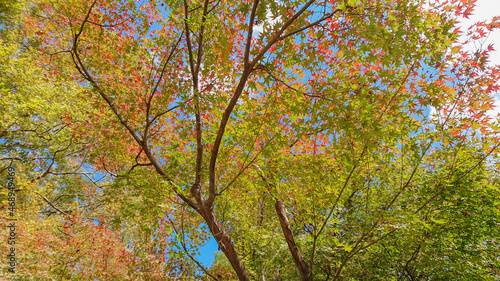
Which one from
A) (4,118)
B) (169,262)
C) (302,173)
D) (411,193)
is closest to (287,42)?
(302,173)

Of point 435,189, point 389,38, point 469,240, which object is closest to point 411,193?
point 435,189

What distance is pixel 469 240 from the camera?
4422mm

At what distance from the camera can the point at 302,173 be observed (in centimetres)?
356

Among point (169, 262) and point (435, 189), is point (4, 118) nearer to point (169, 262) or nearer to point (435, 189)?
point (169, 262)

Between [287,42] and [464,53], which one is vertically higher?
[287,42]

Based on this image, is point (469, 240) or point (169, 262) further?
point (169, 262)

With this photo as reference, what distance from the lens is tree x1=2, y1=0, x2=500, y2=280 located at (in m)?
2.83

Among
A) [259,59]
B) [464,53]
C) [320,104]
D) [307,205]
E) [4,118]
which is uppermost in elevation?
[4,118]

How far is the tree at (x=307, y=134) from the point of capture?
283 centimetres

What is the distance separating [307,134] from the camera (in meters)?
3.40

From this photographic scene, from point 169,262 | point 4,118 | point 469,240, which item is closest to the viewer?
point 469,240

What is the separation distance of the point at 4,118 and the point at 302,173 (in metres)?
9.09

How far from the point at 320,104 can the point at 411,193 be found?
2.56 meters

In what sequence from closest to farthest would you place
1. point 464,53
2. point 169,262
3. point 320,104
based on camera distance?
1. point 320,104
2. point 464,53
3. point 169,262
